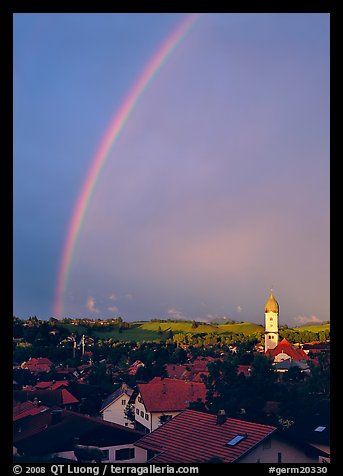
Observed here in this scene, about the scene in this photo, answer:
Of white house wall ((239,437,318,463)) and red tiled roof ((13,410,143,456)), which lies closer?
white house wall ((239,437,318,463))

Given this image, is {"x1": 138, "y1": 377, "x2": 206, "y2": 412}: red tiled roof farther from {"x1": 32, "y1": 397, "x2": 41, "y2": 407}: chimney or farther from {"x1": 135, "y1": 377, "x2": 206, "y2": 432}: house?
{"x1": 32, "y1": 397, "x2": 41, "y2": 407}: chimney

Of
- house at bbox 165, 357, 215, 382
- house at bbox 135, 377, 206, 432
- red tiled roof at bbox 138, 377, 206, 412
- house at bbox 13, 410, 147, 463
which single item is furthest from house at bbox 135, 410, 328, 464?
house at bbox 165, 357, 215, 382

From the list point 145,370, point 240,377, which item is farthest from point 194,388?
point 145,370

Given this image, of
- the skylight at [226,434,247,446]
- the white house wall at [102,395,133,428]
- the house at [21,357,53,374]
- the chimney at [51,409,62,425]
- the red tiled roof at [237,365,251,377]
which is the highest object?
the red tiled roof at [237,365,251,377]

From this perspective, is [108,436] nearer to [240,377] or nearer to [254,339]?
[240,377]

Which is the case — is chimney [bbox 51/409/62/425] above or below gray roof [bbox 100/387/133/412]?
above

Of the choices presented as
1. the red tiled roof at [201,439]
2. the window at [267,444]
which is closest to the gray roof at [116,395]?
the red tiled roof at [201,439]

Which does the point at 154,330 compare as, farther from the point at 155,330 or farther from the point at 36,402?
the point at 36,402

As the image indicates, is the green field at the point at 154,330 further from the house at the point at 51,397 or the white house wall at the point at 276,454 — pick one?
the white house wall at the point at 276,454
